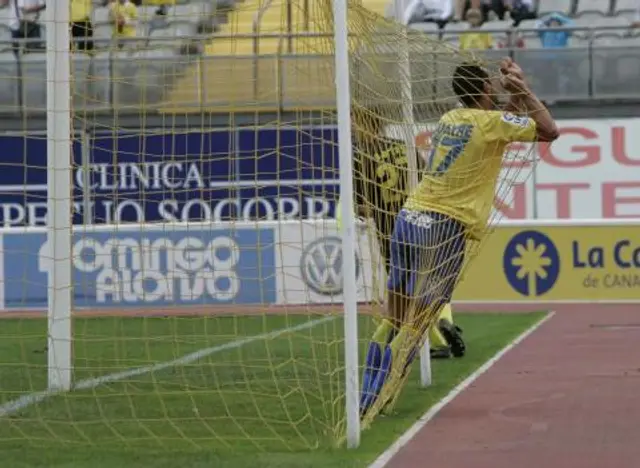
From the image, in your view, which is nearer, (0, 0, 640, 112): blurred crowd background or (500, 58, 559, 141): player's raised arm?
(500, 58, 559, 141): player's raised arm

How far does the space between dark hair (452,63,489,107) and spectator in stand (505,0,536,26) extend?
15.9 m

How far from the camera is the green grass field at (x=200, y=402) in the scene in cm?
759

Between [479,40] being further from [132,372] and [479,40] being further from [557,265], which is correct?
[132,372]

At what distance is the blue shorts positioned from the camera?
870cm

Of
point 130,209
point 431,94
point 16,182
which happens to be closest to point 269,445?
point 431,94

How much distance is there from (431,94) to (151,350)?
14.2 feet

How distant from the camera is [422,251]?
8688mm

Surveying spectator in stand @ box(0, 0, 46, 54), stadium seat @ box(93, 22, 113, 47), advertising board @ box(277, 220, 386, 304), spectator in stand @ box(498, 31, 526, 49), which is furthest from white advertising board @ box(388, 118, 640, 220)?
stadium seat @ box(93, 22, 113, 47)

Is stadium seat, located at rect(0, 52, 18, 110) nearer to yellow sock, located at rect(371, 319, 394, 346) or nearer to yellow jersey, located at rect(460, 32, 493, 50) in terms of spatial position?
yellow jersey, located at rect(460, 32, 493, 50)

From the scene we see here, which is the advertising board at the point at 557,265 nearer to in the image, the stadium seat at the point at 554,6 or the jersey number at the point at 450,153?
the stadium seat at the point at 554,6

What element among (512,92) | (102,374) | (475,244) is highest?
(512,92)

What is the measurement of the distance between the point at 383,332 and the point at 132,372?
3511 mm

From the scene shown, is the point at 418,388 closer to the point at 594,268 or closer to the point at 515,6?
the point at 594,268

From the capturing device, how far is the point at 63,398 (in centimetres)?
998
